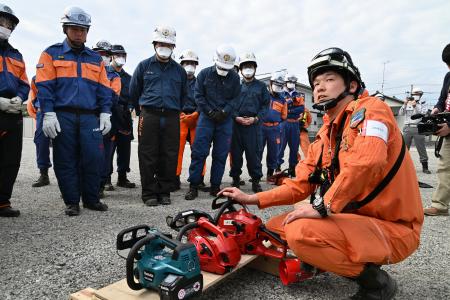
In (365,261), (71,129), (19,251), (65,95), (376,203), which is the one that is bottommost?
(19,251)

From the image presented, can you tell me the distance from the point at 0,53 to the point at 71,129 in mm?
1105

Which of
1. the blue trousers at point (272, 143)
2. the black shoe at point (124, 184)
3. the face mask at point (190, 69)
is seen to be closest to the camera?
the black shoe at point (124, 184)

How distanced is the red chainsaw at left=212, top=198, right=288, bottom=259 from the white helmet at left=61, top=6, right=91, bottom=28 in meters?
2.81

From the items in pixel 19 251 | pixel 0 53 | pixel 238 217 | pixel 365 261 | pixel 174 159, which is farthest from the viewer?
pixel 174 159

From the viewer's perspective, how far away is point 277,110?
750cm

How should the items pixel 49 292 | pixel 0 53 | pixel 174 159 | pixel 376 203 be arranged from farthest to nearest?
pixel 174 159
pixel 0 53
pixel 49 292
pixel 376 203

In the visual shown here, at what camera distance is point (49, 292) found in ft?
6.96

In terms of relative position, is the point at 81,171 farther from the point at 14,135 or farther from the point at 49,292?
the point at 49,292

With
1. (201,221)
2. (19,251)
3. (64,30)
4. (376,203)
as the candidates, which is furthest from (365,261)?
(64,30)

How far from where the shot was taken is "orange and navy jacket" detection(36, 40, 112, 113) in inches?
146

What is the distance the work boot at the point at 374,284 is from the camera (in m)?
1.90

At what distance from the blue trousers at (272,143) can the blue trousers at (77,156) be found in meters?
3.89

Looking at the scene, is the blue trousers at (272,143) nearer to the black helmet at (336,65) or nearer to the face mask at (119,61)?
the face mask at (119,61)

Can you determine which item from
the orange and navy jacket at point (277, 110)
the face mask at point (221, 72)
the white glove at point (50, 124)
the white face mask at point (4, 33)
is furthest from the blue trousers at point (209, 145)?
the white face mask at point (4, 33)
